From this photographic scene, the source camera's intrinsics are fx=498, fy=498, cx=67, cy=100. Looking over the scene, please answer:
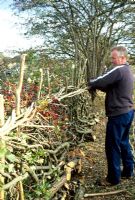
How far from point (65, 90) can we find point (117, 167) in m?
1.30

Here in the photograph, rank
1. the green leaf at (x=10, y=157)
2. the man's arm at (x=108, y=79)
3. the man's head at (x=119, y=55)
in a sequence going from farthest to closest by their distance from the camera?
the man's head at (x=119, y=55) → the man's arm at (x=108, y=79) → the green leaf at (x=10, y=157)

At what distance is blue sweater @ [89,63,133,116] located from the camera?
6340mm

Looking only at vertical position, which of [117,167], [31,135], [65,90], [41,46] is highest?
[41,46]

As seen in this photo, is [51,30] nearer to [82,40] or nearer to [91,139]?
[82,40]

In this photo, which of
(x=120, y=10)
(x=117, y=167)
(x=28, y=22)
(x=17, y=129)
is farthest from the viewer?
(x=28, y=22)

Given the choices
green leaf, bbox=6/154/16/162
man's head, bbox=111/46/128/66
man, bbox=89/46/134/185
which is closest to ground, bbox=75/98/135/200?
man, bbox=89/46/134/185

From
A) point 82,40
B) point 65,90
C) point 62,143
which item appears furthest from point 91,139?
point 82,40

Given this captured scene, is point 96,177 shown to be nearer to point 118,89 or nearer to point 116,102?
point 116,102

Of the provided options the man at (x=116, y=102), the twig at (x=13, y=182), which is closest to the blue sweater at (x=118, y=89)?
the man at (x=116, y=102)

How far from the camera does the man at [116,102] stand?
6.35m

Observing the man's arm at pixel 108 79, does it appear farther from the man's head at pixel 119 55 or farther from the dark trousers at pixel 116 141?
the dark trousers at pixel 116 141

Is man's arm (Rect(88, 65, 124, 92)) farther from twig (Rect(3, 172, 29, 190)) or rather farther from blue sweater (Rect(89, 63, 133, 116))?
twig (Rect(3, 172, 29, 190))

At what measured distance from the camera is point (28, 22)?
19469 mm

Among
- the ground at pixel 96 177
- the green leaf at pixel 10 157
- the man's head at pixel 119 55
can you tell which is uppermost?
the man's head at pixel 119 55
